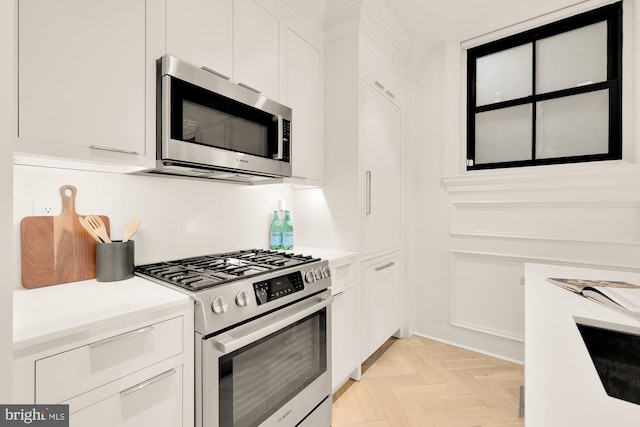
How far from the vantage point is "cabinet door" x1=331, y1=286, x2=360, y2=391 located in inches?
69.0

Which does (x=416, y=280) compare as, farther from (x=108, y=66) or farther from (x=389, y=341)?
(x=108, y=66)

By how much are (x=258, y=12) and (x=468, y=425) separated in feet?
8.41

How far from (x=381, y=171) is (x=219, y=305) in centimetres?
163

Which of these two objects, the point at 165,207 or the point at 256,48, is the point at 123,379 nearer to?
the point at 165,207

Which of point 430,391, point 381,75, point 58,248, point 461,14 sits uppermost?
point 461,14

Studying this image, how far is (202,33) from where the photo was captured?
1.36 metres

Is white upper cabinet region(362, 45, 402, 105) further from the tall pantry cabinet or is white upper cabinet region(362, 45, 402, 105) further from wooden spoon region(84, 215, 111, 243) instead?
wooden spoon region(84, 215, 111, 243)

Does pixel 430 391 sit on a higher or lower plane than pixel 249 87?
lower

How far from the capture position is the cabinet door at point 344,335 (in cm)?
175

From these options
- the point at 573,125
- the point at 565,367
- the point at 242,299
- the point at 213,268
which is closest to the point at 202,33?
the point at 213,268

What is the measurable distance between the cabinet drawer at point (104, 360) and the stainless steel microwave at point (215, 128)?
0.67 meters

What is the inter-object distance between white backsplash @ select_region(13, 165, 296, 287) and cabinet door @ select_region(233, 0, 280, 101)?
635mm

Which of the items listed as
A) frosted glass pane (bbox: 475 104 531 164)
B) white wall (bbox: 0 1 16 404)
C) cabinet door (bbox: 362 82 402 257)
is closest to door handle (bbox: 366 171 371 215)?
cabinet door (bbox: 362 82 402 257)

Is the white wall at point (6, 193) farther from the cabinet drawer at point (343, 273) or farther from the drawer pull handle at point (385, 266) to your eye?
the drawer pull handle at point (385, 266)
